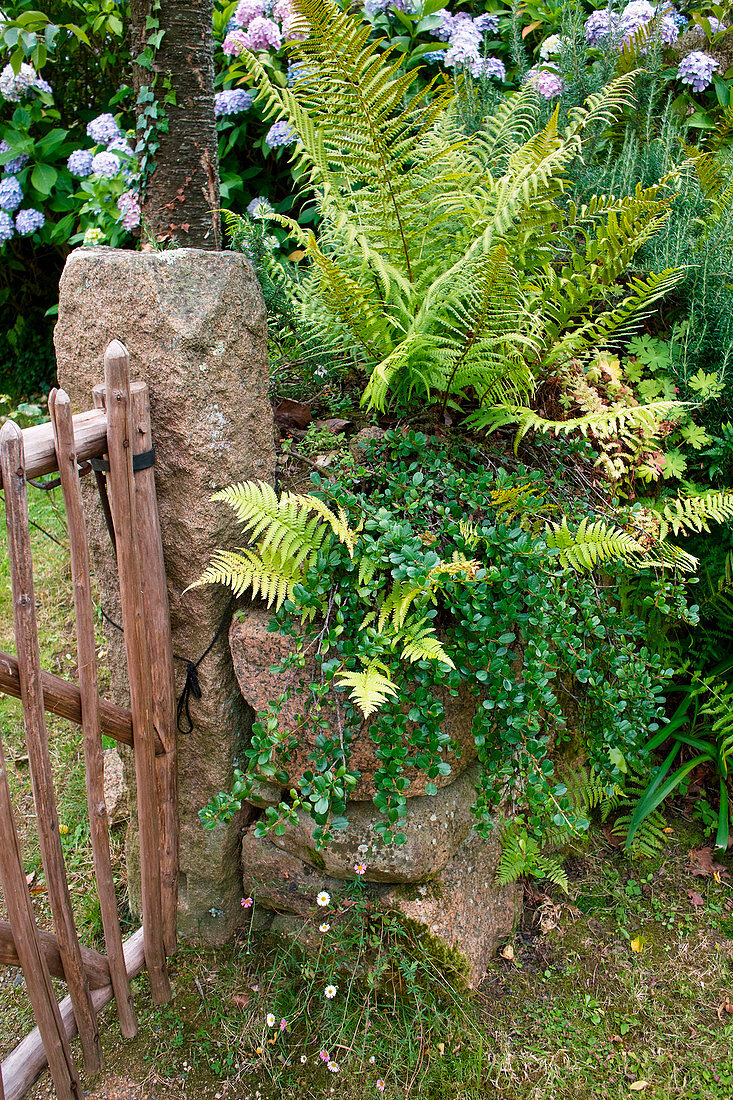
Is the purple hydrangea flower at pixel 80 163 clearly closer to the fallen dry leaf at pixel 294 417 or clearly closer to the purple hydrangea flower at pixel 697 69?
the fallen dry leaf at pixel 294 417

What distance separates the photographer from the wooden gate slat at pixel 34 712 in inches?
58.2

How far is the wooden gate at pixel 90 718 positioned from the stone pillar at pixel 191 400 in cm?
8

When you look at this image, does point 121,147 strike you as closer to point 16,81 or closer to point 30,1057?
point 16,81

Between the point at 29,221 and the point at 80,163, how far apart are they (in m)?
0.56

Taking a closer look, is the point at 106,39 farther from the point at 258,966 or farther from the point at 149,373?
the point at 258,966

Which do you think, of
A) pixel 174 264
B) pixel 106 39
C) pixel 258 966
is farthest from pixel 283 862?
pixel 106 39

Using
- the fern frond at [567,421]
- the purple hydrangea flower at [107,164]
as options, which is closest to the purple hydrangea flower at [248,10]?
the purple hydrangea flower at [107,164]

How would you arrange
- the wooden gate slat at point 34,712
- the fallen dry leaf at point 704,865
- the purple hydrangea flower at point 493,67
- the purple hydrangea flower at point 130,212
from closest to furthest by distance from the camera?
1. the wooden gate slat at point 34,712
2. the fallen dry leaf at point 704,865
3. the purple hydrangea flower at point 130,212
4. the purple hydrangea flower at point 493,67

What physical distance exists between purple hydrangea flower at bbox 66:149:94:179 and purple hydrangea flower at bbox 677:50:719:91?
3506 millimetres

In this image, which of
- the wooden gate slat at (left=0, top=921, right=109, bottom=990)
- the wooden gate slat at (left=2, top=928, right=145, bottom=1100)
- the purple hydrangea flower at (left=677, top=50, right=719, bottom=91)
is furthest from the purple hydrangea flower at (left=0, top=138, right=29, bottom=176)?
the wooden gate slat at (left=2, top=928, right=145, bottom=1100)

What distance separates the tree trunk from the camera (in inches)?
98.8

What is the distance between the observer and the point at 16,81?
462 cm

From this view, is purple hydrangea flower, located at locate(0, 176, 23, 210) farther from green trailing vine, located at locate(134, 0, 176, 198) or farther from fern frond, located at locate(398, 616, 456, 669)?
fern frond, located at locate(398, 616, 456, 669)

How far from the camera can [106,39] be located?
496 centimetres
